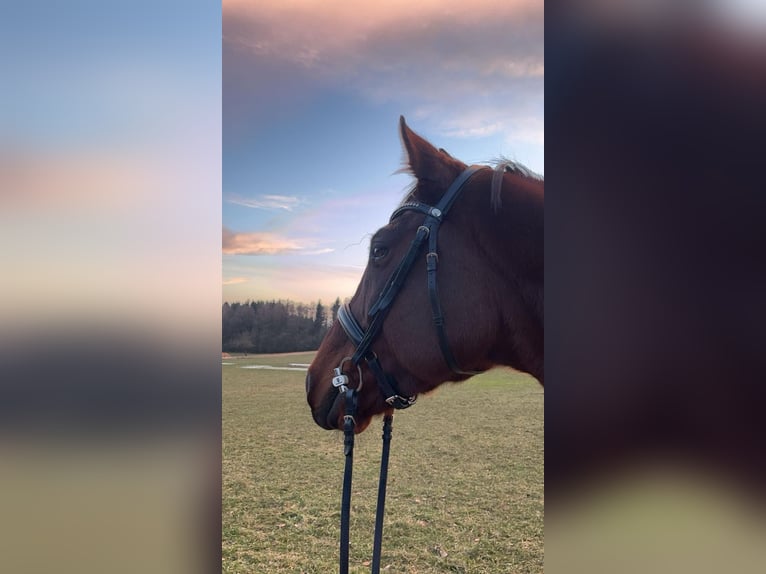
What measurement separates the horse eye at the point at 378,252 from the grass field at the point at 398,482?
1316 mm

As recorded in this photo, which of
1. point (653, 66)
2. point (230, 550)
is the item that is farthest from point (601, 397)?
point (230, 550)

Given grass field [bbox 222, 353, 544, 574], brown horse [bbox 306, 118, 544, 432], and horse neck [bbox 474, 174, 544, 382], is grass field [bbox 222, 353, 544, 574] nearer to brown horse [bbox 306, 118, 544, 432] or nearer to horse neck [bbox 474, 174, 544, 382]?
brown horse [bbox 306, 118, 544, 432]

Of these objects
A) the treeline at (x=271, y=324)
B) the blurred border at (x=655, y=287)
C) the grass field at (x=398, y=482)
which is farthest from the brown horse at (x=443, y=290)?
the grass field at (x=398, y=482)

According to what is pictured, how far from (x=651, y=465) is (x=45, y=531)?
95 cm

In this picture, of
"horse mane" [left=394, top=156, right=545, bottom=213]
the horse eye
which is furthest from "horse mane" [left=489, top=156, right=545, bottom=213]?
the horse eye

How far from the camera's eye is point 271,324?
2221mm

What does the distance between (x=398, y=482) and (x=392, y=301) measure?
202 centimetres

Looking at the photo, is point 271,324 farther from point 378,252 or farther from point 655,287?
point 655,287

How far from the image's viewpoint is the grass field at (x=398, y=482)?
92.4 inches

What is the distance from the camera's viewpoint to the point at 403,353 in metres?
1.24

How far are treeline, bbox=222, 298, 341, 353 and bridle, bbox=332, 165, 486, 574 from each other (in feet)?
2.65

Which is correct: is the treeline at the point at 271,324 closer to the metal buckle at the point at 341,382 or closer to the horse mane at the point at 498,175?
the metal buckle at the point at 341,382

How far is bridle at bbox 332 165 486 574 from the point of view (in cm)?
117

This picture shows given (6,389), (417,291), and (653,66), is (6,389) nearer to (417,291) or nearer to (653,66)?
(417,291)
